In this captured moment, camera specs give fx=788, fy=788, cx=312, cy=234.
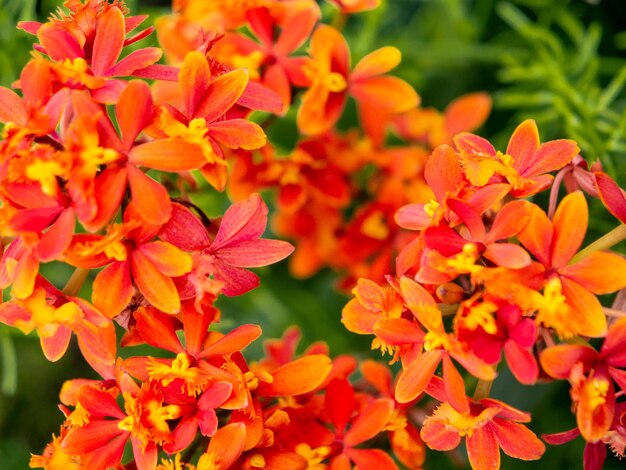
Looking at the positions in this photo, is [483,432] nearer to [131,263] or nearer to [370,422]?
[370,422]

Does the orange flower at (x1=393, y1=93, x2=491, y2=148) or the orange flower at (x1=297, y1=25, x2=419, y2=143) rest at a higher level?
the orange flower at (x1=297, y1=25, x2=419, y2=143)

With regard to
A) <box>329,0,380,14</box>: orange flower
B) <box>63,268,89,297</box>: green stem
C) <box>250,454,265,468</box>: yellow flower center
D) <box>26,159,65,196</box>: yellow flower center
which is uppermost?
<box>329,0,380,14</box>: orange flower

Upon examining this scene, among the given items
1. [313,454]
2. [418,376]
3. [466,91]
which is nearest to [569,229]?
[418,376]

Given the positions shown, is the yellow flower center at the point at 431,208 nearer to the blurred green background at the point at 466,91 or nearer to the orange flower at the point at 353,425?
the orange flower at the point at 353,425

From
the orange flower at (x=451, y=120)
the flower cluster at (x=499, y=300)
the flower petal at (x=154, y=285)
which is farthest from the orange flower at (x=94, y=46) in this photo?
the orange flower at (x=451, y=120)

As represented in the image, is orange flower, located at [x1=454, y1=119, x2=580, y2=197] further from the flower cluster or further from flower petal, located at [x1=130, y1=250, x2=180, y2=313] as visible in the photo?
flower petal, located at [x1=130, y1=250, x2=180, y2=313]

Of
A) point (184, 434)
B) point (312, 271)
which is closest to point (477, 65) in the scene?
point (312, 271)

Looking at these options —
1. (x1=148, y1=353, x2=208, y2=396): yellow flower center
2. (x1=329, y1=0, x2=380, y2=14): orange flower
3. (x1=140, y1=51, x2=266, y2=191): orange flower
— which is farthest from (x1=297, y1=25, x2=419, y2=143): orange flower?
(x1=148, y1=353, x2=208, y2=396): yellow flower center

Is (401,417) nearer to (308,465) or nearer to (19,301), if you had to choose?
(308,465)
